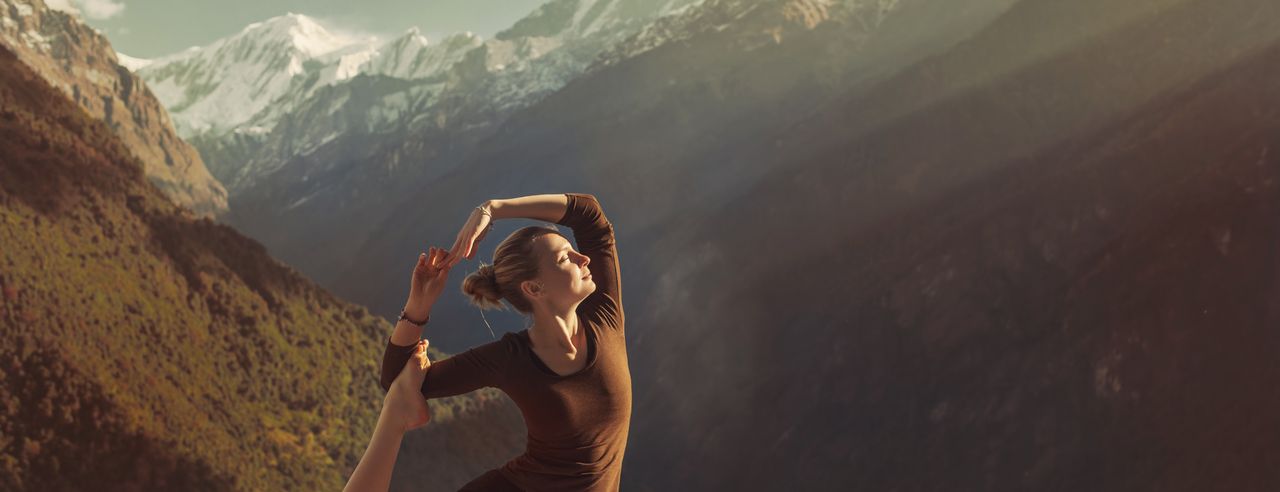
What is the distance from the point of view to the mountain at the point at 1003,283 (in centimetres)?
5959

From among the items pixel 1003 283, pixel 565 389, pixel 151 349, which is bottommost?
pixel 1003 283

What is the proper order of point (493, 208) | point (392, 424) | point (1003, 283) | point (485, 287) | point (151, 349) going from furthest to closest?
point (1003, 283)
point (151, 349)
point (493, 208)
point (485, 287)
point (392, 424)

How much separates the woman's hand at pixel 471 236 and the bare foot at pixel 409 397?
1.20 ft

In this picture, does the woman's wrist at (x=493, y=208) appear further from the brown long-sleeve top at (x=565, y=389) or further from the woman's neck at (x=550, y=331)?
the woman's neck at (x=550, y=331)

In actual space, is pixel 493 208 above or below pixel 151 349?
above

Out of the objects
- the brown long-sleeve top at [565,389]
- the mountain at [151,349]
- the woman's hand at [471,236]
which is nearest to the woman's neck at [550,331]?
the brown long-sleeve top at [565,389]

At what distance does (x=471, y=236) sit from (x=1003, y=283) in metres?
80.7

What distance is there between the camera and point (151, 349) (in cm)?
5091

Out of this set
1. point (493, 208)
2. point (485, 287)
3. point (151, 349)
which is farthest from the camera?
point (151, 349)

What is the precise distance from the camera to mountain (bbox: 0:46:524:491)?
1703 inches

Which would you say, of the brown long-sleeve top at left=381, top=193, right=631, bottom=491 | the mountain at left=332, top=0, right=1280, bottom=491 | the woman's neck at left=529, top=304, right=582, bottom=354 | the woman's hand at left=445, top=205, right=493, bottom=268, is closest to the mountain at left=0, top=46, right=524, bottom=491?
the mountain at left=332, top=0, right=1280, bottom=491

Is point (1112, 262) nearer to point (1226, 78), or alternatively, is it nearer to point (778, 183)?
point (1226, 78)

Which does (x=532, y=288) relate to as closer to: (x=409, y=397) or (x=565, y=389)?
(x=565, y=389)

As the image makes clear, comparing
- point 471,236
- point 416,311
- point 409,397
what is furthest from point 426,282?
point 409,397
